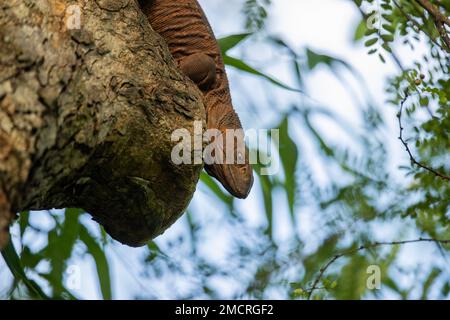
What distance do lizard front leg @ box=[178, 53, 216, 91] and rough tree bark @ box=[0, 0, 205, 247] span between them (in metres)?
0.07

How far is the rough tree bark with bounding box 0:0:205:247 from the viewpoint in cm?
94

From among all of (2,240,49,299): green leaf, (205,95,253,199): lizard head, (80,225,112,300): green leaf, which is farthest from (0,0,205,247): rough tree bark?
(80,225,112,300): green leaf

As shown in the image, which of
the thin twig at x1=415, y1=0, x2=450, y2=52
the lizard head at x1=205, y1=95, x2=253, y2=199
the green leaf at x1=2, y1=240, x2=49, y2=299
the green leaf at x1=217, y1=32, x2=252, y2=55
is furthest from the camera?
the green leaf at x1=217, y1=32, x2=252, y2=55

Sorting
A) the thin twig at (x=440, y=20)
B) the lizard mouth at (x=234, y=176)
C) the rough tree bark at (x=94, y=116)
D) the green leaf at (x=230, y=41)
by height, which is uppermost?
the green leaf at (x=230, y=41)

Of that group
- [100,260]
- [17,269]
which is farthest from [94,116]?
[100,260]

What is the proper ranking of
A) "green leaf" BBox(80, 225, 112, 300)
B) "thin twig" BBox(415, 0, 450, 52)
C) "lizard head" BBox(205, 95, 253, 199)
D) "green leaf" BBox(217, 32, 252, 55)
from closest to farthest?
"lizard head" BBox(205, 95, 253, 199)
"thin twig" BBox(415, 0, 450, 52)
"green leaf" BBox(80, 225, 112, 300)
"green leaf" BBox(217, 32, 252, 55)

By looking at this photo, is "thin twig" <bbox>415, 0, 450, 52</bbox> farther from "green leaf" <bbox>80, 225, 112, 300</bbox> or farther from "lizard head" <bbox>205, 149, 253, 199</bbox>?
"green leaf" <bbox>80, 225, 112, 300</bbox>

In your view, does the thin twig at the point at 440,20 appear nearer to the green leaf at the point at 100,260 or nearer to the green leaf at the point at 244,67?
the green leaf at the point at 244,67

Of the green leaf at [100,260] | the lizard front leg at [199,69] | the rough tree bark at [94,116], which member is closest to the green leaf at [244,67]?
the green leaf at [100,260]

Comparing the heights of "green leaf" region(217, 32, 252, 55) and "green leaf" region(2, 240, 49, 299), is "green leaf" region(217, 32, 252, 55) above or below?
above

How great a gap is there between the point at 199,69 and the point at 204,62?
0.01 meters

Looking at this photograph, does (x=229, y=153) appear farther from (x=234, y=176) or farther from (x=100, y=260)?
(x=100, y=260)

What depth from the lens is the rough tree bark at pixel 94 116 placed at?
36.9 inches

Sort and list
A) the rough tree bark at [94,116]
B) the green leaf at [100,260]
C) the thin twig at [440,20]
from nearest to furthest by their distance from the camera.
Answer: the rough tree bark at [94,116] < the thin twig at [440,20] < the green leaf at [100,260]
